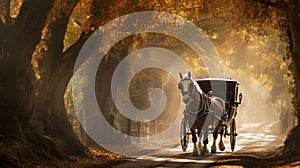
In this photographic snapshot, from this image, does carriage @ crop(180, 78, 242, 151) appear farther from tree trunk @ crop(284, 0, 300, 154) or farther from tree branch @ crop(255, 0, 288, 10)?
tree branch @ crop(255, 0, 288, 10)

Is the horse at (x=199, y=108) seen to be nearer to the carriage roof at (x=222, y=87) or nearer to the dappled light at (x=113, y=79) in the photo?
the dappled light at (x=113, y=79)

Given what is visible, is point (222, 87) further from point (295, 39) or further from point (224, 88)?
point (295, 39)

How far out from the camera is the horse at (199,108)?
20.1 m

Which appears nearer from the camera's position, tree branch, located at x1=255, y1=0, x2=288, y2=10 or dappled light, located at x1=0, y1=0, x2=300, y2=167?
dappled light, located at x1=0, y1=0, x2=300, y2=167

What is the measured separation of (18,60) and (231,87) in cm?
1029

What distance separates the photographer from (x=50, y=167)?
1847 cm

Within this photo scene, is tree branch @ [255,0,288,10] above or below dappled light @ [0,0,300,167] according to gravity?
above

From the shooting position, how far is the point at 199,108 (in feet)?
69.0

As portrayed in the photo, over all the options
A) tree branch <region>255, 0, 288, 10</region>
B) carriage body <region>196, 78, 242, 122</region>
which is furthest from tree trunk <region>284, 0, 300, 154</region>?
carriage body <region>196, 78, 242, 122</region>

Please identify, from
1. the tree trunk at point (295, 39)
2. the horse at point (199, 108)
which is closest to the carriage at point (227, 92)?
the horse at point (199, 108)

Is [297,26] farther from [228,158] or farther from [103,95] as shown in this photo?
[103,95]

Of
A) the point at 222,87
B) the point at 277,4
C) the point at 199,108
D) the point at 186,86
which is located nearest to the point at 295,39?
the point at 277,4

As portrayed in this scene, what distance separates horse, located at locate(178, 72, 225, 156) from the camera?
→ 20.1 meters

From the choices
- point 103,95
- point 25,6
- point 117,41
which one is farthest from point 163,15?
point 25,6
